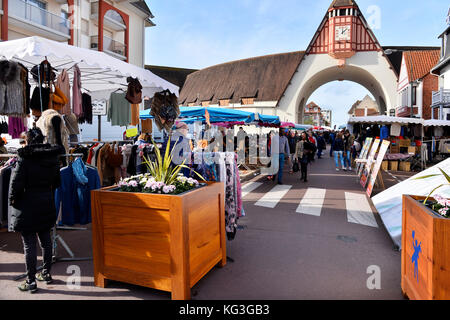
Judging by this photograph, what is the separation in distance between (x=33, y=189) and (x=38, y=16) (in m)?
19.4

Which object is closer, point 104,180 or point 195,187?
point 195,187

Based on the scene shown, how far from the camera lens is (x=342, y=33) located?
110 ft

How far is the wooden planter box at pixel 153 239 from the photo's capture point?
123 inches

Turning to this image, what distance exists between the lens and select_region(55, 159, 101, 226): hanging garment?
436 centimetres

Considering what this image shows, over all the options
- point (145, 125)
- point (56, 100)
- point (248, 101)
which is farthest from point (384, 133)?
point (248, 101)

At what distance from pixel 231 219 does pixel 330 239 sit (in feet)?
5.72

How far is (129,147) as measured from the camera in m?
6.42

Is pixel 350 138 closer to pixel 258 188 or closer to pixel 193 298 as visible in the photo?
pixel 258 188

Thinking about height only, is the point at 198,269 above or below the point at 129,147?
below

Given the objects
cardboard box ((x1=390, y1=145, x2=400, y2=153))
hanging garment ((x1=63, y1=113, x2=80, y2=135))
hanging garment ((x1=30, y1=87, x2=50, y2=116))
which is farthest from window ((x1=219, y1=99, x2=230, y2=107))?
hanging garment ((x1=30, y1=87, x2=50, y2=116))

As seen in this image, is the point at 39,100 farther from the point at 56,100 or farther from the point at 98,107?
the point at 98,107

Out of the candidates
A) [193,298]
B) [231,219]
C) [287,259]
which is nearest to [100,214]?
[193,298]

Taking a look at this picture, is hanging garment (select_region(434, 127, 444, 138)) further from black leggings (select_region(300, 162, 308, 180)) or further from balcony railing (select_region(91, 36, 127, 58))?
balcony railing (select_region(91, 36, 127, 58))

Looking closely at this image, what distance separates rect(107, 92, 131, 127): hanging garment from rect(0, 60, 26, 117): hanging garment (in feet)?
13.0
